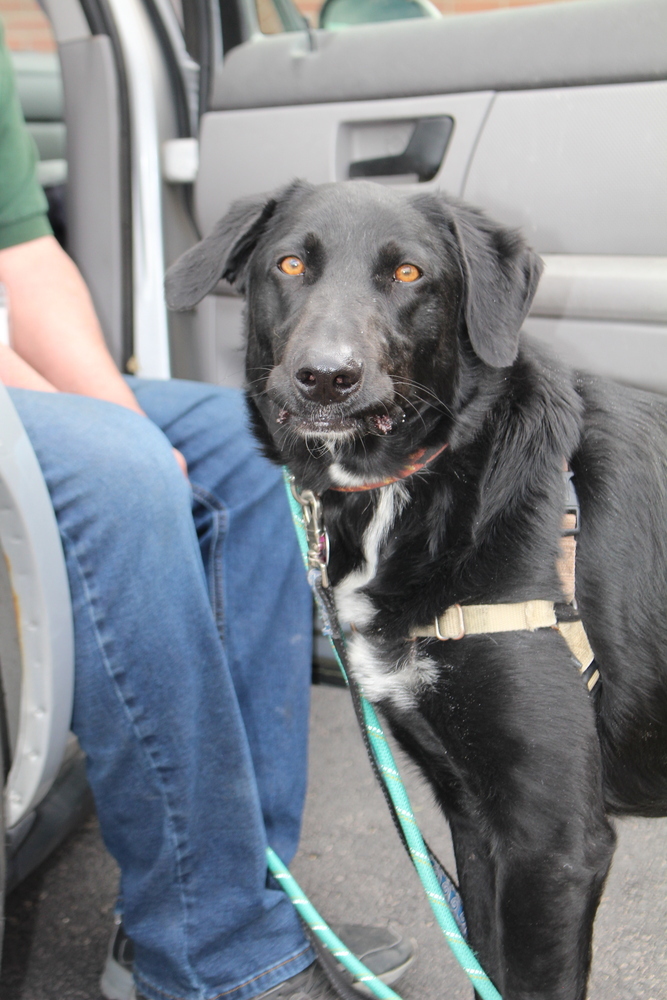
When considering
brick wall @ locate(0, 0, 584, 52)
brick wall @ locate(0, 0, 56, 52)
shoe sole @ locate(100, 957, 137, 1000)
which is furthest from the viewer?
brick wall @ locate(0, 0, 56, 52)

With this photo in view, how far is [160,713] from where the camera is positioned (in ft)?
4.07

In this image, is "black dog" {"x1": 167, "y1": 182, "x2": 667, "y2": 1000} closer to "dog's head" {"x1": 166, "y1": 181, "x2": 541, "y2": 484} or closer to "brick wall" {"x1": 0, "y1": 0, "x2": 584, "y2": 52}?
"dog's head" {"x1": 166, "y1": 181, "x2": 541, "y2": 484}

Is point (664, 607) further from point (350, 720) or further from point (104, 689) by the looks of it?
point (350, 720)

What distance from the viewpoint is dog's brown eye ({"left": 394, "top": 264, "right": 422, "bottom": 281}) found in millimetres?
1415

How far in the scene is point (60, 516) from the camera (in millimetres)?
1200

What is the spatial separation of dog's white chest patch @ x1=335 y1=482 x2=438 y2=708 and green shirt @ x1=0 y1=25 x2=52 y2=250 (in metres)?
0.97

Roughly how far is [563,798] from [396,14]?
79.6 inches

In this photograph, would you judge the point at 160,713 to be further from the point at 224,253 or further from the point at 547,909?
the point at 224,253

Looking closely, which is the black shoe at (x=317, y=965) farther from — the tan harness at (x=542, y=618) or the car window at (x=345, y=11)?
the car window at (x=345, y=11)

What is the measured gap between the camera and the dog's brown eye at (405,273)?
4.64ft

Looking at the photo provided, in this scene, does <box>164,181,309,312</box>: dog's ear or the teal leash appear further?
<box>164,181,309,312</box>: dog's ear

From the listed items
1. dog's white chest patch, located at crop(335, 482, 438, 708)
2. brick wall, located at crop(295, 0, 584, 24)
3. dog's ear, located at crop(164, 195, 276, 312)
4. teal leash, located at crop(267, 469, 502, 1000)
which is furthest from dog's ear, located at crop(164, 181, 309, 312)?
brick wall, located at crop(295, 0, 584, 24)

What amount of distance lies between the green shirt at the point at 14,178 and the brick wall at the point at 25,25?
70cm

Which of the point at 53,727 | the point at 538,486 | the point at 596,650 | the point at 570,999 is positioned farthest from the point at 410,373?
the point at 570,999
